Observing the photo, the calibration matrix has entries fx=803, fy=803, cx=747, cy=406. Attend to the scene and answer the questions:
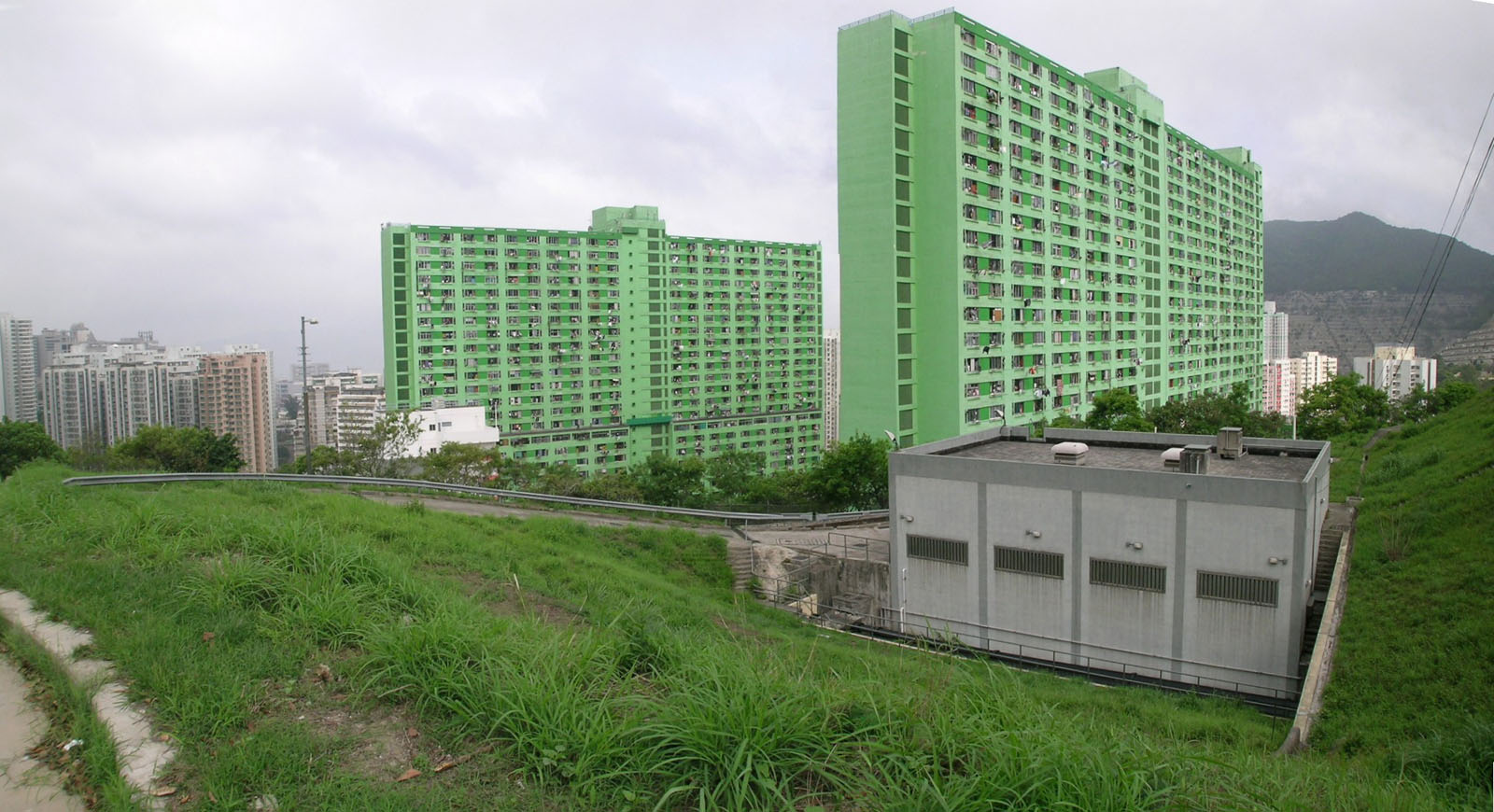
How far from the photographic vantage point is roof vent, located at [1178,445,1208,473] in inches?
585

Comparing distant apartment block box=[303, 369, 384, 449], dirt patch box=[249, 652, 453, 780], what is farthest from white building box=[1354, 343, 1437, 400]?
distant apartment block box=[303, 369, 384, 449]

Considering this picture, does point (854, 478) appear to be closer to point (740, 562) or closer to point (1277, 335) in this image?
point (740, 562)

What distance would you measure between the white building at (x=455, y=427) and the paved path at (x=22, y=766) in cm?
3852

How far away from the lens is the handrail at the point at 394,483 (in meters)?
14.7

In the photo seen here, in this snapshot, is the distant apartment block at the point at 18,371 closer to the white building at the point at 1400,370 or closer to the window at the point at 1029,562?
the window at the point at 1029,562

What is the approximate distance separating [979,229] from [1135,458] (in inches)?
652

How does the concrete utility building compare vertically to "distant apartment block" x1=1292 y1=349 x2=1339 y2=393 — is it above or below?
below

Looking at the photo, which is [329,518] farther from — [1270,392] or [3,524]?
[1270,392]

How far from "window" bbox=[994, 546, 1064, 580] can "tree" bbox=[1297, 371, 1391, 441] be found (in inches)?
1089

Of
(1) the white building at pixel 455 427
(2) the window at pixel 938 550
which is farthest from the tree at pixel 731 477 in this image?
(2) the window at pixel 938 550

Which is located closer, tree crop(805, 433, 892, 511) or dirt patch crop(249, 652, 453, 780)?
dirt patch crop(249, 652, 453, 780)

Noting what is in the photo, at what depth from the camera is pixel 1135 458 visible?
708 inches

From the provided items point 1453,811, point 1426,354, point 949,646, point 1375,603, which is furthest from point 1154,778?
point 1426,354

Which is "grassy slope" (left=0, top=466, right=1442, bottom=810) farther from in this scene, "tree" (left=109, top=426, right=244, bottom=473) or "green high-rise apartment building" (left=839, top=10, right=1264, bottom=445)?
"green high-rise apartment building" (left=839, top=10, right=1264, bottom=445)
